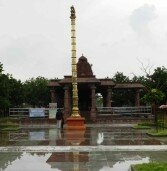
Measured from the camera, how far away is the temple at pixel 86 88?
5006 centimetres

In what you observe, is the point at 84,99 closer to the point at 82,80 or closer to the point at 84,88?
the point at 84,88

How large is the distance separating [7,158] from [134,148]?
5.01 meters

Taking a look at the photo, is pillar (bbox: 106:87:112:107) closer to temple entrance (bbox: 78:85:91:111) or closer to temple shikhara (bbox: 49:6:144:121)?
temple shikhara (bbox: 49:6:144:121)

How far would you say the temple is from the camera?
50056mm

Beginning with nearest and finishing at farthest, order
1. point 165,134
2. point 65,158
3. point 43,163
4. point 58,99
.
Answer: point 43,163 → point 65,158 → point 165,134 → point 58,99

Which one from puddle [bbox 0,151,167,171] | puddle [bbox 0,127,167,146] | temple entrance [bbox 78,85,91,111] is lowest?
puddle [bbox 0,151,167,171]

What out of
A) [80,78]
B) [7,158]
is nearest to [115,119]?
[80,78]

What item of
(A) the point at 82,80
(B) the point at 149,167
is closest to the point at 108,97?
(A) the point at 82,80

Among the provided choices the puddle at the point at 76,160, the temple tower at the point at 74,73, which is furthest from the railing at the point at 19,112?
the puddle at the point at 76,160

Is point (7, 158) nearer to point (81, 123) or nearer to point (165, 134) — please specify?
point (165, 134)

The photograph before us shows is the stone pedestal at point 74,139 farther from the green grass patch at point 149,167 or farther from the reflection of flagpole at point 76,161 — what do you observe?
the green grass patch at point 149,167

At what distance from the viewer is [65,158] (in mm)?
14430

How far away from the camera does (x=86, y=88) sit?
2140 inches

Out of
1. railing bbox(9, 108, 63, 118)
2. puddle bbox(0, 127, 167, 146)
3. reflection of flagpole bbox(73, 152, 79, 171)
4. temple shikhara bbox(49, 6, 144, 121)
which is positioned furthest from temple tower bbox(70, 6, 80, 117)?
reflection of flagpole bbox(73, 152, 79, 171)
